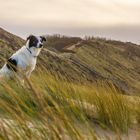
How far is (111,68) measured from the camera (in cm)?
3222

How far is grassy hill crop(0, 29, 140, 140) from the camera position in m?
3.04

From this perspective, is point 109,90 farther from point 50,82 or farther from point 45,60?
point 45,60

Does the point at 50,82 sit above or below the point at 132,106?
above

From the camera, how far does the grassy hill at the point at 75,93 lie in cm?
304

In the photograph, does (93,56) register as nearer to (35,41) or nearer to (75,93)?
(35,41)

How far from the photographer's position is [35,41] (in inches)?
420

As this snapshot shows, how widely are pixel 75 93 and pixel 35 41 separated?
5375mm

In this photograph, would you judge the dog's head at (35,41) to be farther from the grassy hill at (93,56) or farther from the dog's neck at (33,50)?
the grassy hill at (93,56)

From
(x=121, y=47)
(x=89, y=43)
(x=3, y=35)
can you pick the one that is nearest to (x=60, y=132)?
(x=3, y=35)

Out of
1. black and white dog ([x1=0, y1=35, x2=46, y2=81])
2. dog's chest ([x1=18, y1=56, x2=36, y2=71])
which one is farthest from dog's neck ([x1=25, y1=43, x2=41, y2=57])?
dog's chest ([x1=18, y1=56, x2=36, y2=71])

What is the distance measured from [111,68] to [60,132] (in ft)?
97.2

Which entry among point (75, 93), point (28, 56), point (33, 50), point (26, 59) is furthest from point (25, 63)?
point (75, 93)

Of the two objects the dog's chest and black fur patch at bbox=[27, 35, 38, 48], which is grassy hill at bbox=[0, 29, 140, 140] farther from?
black fur patch at bbox=[27, 35, 38, 48]

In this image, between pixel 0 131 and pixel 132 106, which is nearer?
pixel 0 131
